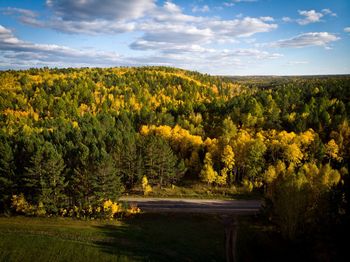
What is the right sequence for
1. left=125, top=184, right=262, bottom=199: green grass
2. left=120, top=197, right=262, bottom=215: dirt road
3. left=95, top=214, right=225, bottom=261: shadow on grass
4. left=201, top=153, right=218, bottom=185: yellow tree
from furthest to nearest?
1. left=201, top=153, right=218, bottom=185: yellow tree
2. left=125, top=184, right=262, bottom=199: green grass
3. left=120, top=197, right=262, bottom=215: dirt road
4. left=95, top=214, right=225, bottom=261: shadow on grass

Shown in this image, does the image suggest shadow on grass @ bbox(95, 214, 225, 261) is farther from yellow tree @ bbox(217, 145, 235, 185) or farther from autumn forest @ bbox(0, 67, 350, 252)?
yellow tree @ bbox(217, 145, 235, 185)

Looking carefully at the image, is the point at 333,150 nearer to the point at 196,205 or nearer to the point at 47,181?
the point at 196,205

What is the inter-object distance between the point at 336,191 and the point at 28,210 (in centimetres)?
4601

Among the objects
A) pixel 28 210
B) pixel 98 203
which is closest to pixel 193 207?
pixel 98 203

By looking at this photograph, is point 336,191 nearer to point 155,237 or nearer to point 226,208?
point 226,208

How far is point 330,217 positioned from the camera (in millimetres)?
33875

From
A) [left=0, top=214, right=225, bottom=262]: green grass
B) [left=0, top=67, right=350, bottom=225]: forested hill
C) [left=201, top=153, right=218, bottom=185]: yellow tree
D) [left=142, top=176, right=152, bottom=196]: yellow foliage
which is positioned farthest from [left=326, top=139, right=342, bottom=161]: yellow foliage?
[left=142, top=176, right=152, bottom=196]: yellow foliage

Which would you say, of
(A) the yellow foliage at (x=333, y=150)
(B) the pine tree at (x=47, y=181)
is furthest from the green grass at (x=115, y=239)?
(A) the yellow foliage at (x=333, y=150)

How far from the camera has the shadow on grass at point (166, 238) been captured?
33.1 m

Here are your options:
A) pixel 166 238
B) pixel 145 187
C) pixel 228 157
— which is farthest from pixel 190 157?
pixel 166 238

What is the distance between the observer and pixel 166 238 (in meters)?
39.1

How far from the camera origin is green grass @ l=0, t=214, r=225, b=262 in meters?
31.5

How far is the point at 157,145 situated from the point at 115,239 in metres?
29.0

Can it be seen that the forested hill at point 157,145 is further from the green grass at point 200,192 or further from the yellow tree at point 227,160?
the green grass at point 200,192
